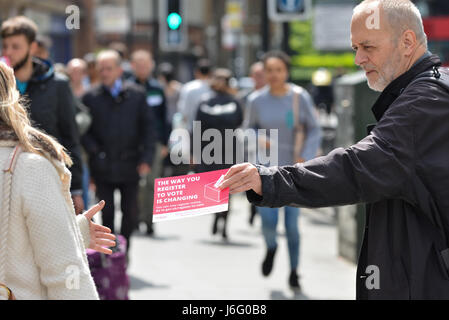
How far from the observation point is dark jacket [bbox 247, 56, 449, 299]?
10.2 ft

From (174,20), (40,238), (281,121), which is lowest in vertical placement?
(281,121)

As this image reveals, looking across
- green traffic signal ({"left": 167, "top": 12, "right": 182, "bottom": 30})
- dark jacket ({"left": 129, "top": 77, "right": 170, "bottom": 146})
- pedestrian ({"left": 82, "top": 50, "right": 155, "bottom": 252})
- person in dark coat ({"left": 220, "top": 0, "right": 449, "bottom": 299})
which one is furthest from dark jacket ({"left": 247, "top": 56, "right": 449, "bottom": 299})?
green traffic signal ({"left": 167, "top": 12, "right": 182, "bottom": 30})

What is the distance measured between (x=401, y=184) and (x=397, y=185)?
0.01 meters

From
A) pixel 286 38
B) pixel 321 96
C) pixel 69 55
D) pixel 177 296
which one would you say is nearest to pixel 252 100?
pixel 177 296

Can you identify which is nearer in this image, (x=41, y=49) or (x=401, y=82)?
(x=401, y=82)

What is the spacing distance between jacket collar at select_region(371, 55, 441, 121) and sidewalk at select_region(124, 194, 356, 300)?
3944 mm

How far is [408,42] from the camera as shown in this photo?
11.1 ft

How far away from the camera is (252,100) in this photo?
322 inches

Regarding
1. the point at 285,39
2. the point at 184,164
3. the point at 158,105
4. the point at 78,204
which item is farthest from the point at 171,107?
the point at 78,204

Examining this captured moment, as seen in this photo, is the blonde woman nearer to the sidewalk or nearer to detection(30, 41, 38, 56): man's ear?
detection(30, 41, 38, 56): man's ear

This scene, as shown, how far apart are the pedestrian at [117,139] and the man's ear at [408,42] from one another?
4945 millimetres

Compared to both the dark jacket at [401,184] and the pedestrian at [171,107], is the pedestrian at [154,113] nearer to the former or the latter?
the pedestrian at [171,107]

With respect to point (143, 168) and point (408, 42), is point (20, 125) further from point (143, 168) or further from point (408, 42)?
point (143, 168)
